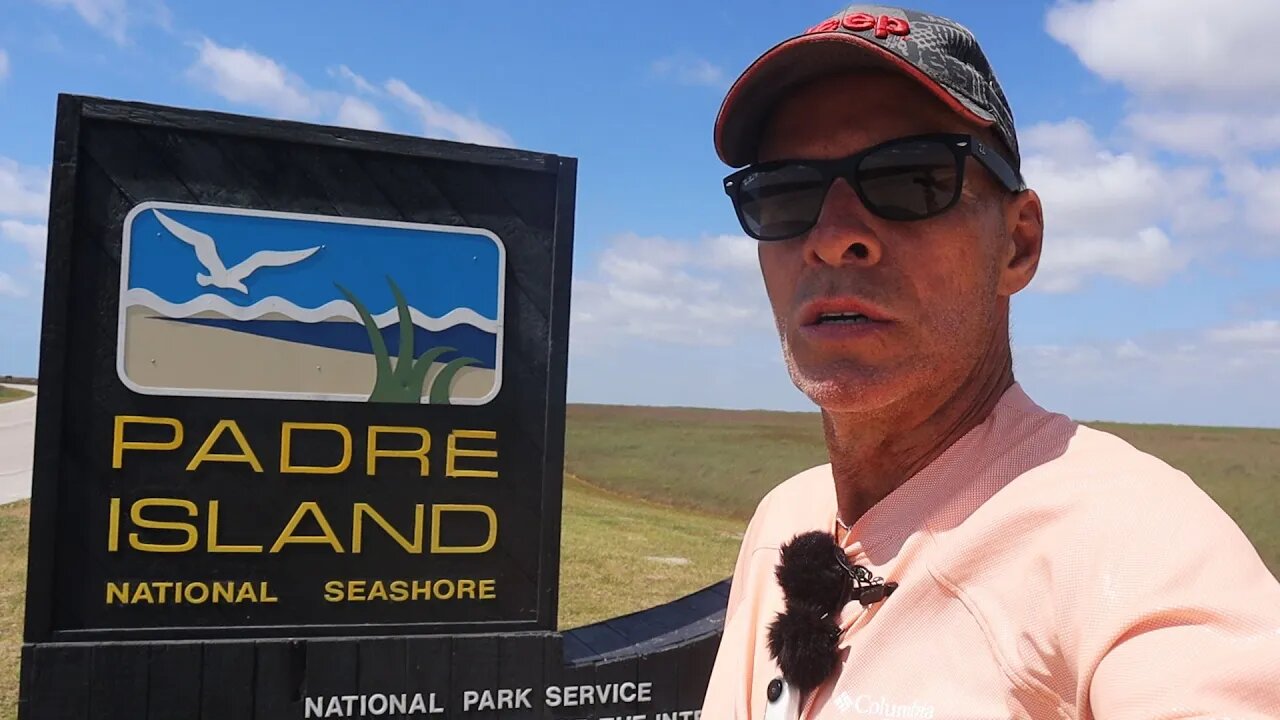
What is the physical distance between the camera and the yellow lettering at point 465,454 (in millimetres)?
3719

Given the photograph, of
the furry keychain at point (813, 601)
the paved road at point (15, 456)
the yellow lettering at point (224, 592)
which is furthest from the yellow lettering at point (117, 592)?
the furry keychain at point (813, 601)

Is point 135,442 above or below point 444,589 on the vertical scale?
above

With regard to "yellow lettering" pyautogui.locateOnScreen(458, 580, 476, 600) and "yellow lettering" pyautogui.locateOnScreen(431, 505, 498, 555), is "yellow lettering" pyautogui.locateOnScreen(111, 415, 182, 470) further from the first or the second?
"yellow lettering" pyautogui.locateOnScreen(458, 580, 476, 600)

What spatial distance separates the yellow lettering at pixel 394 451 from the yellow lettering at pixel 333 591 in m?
0.44

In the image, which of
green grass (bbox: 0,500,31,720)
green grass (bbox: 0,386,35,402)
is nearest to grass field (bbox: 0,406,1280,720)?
green grass (bbox: 0,500,31,720)

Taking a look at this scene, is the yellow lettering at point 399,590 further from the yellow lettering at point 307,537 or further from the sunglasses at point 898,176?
the sunglasses at point 898,176

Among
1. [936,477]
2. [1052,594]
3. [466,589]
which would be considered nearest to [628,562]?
[466,589]

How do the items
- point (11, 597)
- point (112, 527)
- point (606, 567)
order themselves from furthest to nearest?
1. point (606, 567)
2. point (11, 597)
3. point (112, 527)

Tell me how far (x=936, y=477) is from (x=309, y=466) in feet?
9.58

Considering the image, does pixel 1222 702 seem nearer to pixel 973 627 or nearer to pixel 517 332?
pixel 973 627

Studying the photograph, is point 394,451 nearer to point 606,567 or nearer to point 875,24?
point 875,24

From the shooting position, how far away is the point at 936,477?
1155 millimetres

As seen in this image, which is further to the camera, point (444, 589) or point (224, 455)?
point (444, 589)

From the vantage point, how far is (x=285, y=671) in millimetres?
3480
